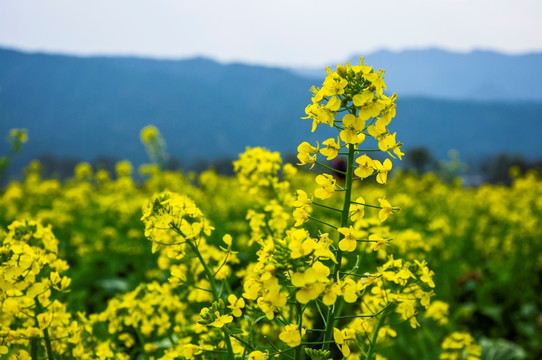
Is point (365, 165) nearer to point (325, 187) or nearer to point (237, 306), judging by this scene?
point (325, 187)

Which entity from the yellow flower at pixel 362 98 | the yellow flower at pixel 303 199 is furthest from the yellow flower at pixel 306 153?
the yellow flower at pixel 362 98

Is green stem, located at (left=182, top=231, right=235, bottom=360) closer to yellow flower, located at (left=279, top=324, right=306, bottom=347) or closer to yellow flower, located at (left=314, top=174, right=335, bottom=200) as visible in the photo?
yellow flower, located at (left=279, top=324, right=306, bottom=347)

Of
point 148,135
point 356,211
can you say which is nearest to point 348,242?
point 356,211

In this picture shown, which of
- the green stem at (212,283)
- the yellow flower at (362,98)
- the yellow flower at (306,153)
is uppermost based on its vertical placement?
the yellow flower at (362,98)

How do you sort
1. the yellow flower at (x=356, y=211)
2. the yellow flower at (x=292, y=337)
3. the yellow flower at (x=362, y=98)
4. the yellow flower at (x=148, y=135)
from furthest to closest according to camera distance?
1. the yellow flower at (x=148, y=135)
2. the yellow flower at (x=356, y=211)
3. the yellow flower at (x=362, y=98)
4. the yellow flower at (x=292, y=337)

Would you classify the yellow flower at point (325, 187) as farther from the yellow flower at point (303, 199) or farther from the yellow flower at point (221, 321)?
the yellow flower at point (221, 321)

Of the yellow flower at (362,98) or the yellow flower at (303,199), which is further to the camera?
the yellow flower at (303,199)

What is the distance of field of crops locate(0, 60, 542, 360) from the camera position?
3.82 ft

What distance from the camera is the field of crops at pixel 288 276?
117 centimetres

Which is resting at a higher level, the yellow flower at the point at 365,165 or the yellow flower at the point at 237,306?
the yellow flower at the point at 365,165

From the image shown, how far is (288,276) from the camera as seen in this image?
3.48 feet

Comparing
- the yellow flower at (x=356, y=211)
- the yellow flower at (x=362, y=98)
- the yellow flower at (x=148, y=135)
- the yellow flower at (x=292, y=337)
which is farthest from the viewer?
the yellow flower at (x=148, y=135)

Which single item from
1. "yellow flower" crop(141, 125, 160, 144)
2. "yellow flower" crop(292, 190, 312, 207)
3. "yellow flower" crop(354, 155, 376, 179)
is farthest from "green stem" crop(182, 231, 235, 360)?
"yellow flower" crop(141, 125, 160, 144)

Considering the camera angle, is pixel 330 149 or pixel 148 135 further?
pixel 148 135
